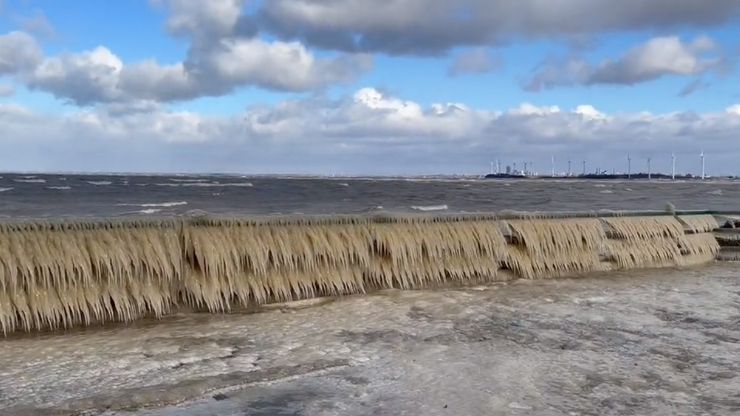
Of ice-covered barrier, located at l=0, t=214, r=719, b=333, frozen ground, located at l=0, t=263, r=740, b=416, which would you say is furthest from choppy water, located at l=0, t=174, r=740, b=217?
frozen ground, located at l=0, t=263, r=740, b=416

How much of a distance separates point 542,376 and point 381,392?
5.06ft

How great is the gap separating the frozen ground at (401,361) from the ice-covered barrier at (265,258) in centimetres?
43

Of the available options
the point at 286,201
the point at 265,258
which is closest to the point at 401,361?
the point at 265,258

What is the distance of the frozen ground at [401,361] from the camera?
533 centimetres

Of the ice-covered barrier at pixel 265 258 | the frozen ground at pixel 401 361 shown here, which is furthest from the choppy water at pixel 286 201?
the frozen ground at pixel 401 361

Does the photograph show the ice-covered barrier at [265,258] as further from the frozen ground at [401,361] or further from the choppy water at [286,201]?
the choppy water at [286,201]

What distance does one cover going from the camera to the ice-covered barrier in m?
8.04

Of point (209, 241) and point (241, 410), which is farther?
point (209, 241)

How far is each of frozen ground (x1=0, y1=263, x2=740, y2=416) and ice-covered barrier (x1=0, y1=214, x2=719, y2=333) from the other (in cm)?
43

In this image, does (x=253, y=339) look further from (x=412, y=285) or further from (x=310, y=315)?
(x=412, y=285)

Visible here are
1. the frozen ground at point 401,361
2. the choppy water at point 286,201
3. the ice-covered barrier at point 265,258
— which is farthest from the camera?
the choppy water at point 286,201

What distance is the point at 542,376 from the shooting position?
6.09 metres

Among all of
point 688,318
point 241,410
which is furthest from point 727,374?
point 241,410

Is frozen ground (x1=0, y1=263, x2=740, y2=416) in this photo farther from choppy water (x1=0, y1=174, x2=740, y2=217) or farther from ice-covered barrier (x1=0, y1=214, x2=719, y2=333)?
choppy water (x1=0, y1=174, x2=740, y2=217)
